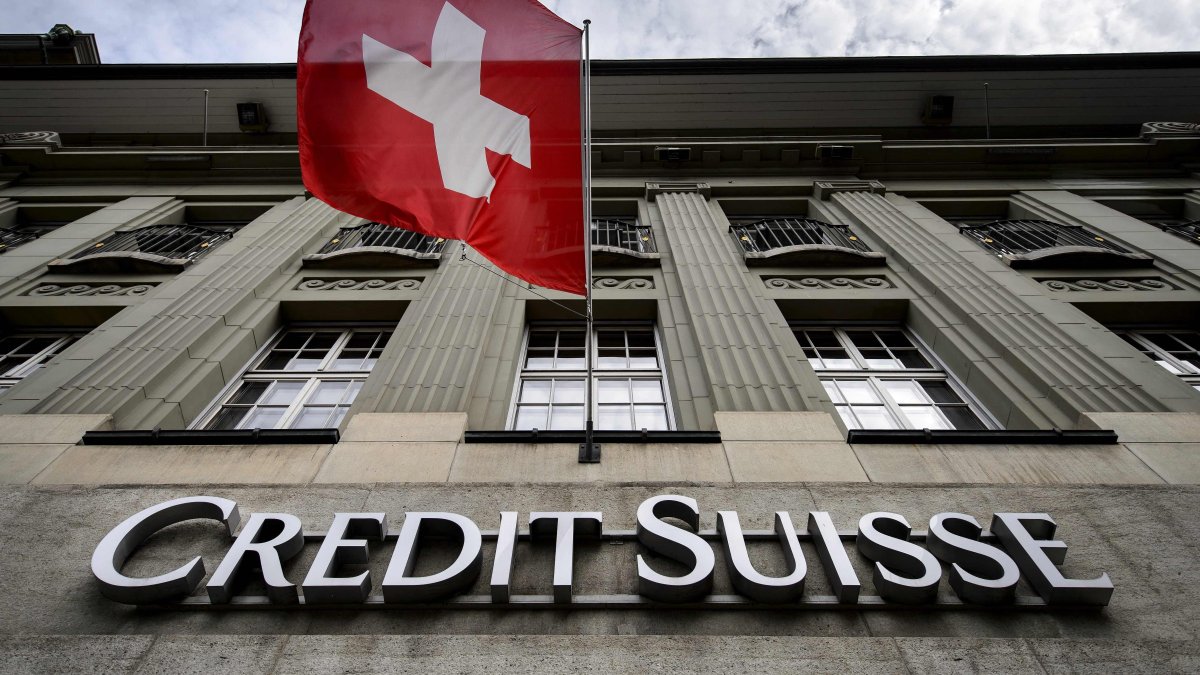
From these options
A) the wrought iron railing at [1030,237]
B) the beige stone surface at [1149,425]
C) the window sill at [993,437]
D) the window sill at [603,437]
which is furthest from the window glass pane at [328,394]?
the wrought iron railing at [1030,237]

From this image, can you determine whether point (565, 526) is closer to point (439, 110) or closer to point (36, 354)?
point (439, 110)

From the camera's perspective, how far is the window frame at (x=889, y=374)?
27.2 feet

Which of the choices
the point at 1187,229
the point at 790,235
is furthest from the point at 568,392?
the point at 1187,229

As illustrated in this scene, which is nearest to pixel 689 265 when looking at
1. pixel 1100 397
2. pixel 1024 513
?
pixel 1100 397

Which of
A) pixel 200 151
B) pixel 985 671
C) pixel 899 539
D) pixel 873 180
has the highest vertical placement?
pixel 200 151

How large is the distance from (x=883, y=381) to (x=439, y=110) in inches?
287

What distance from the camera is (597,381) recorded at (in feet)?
29.6

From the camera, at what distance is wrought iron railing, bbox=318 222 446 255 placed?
42.7ft

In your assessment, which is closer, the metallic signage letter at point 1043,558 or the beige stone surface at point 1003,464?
the metallic signage letter at point 1043,558

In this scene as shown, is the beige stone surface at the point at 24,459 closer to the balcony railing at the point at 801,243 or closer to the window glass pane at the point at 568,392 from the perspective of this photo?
the window glass pane at the point at 568,392

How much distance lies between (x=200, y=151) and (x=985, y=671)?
2089 centimetres

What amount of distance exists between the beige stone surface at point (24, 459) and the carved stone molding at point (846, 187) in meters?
15.9

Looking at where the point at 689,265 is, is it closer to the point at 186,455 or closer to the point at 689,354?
the point at 689,354

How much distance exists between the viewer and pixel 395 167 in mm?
6566
